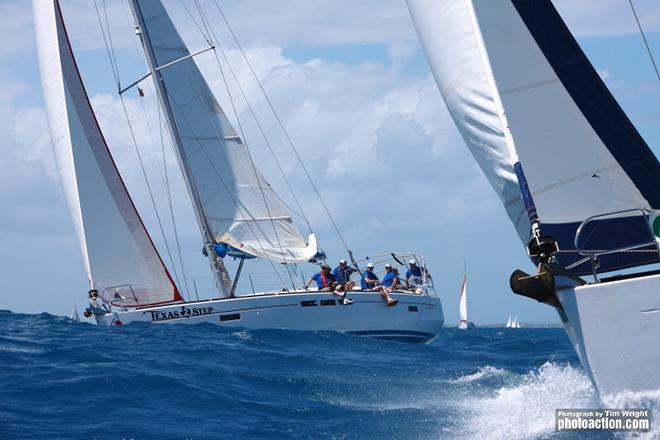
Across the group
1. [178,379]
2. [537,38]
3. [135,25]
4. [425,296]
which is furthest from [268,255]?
[537,38]

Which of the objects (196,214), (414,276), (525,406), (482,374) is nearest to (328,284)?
(414,276)

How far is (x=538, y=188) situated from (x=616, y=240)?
0.99 meters

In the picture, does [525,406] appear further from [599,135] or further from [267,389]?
[267,389]

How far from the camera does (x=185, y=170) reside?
2428cm

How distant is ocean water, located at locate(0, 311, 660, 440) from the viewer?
35.7 feet

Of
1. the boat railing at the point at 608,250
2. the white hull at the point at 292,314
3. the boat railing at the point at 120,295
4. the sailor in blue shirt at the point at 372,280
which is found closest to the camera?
the boat railing at the point at 608,250

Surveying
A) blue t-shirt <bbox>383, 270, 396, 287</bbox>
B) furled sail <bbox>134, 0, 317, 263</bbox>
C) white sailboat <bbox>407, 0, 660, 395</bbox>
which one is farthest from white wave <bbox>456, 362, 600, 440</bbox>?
furled sail <bbox>134, 0, 317, 263</bbox>

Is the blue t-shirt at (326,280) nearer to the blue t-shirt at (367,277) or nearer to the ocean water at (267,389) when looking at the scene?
the blue t-shirt at (367,277)

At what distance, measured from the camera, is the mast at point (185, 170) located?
24078 mm

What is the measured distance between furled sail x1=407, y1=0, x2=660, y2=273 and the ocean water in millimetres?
1924

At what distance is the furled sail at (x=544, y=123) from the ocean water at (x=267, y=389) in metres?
1.92

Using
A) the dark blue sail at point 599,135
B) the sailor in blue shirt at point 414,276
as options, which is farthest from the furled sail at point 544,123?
the sailor in blue shirt at point 414,276

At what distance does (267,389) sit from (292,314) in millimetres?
7337

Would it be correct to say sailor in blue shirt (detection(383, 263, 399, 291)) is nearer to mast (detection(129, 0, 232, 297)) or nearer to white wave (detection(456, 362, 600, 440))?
mast (detection(129, 0, 232, 297))
